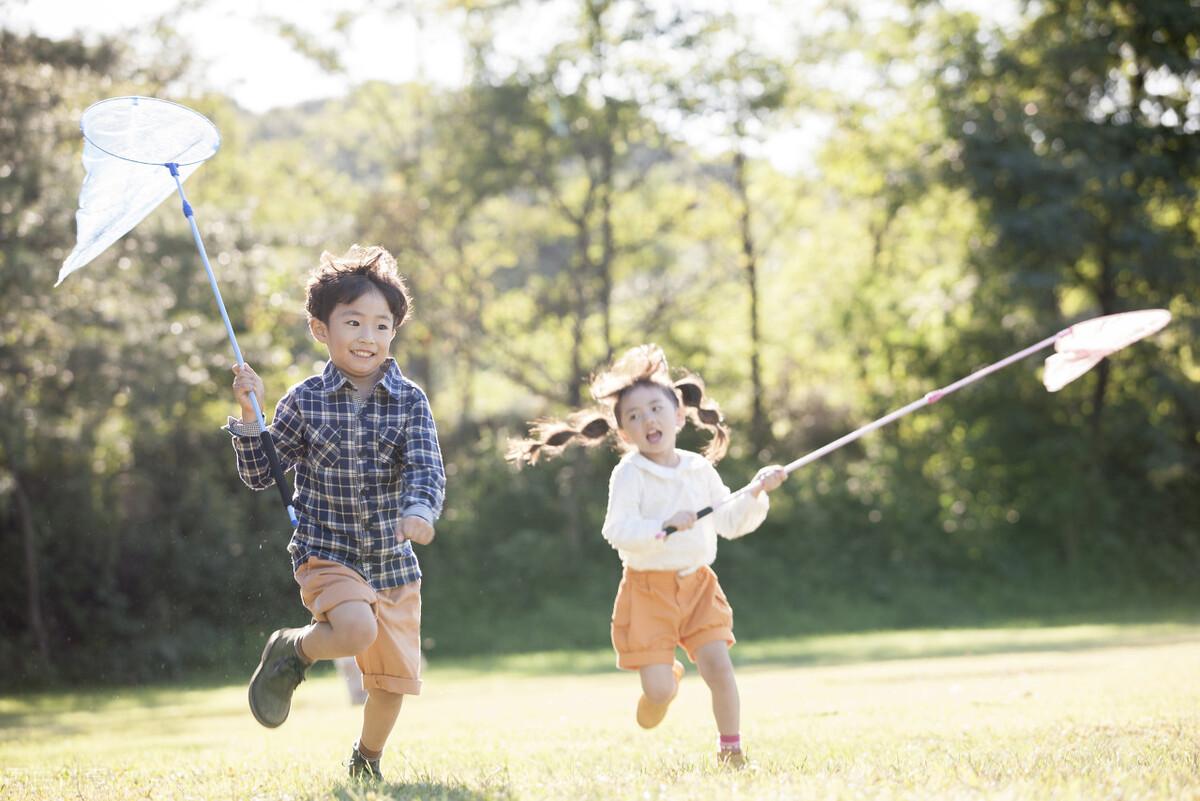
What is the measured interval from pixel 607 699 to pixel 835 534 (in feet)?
33.0

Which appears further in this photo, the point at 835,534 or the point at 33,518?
the point at 835,534

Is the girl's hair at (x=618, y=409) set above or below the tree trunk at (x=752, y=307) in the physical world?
below

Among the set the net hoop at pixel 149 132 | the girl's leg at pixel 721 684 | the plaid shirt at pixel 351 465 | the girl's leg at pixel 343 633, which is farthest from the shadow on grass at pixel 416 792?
the net hoop at pixel 149 132

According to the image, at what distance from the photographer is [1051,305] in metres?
20.1

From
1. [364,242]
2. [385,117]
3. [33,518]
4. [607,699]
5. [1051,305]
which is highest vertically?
[385,117]

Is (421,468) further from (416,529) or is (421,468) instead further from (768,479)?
(768,479)

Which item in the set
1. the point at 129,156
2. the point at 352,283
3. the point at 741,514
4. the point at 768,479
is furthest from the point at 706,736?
the point at 129,156

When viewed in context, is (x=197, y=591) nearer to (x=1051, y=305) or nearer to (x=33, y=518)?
(x=33, y=518)

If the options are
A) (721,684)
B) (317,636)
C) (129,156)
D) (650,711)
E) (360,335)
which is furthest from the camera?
(650,711)

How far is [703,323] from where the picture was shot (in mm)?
22078

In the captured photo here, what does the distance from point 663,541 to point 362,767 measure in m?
1.51

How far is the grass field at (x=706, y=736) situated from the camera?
4602 millimetres

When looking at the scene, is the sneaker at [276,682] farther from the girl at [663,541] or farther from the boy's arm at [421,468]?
the girl at [663,541]

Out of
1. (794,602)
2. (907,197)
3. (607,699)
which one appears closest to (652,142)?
(907,197)
